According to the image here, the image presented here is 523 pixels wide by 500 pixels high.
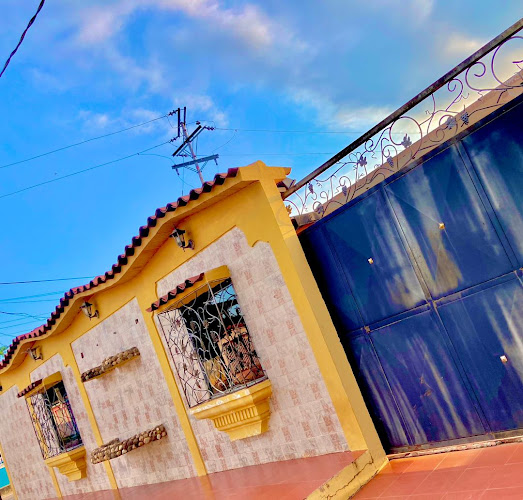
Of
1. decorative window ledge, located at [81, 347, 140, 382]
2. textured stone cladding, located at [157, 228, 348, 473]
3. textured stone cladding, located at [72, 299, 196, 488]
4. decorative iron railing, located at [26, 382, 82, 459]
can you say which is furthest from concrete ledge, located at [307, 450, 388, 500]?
decorative iron railing, located at [26, 382, 82, 459]

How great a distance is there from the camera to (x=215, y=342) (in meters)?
6.93

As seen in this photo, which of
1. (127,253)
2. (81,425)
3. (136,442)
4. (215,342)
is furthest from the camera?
(81,425)

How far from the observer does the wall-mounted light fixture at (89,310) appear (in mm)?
9516

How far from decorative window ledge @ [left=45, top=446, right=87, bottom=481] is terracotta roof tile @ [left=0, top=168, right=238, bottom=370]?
262cm

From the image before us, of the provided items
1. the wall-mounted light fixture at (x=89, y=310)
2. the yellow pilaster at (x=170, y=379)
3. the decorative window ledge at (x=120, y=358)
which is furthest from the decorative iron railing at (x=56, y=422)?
A: the yellow pilaster at (x=170, y=379)

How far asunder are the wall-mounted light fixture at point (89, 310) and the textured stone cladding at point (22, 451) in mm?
5273

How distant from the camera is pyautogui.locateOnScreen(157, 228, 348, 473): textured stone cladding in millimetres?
5906

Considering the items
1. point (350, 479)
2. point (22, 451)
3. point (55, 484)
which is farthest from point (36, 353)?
point (350, 479)

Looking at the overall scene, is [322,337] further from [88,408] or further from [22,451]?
[22,451]

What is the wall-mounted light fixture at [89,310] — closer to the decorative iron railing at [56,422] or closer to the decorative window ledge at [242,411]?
the decorative iron railing at [56,422]

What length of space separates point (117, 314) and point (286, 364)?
419 centimetres

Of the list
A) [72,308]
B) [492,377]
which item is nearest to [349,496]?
[492,377]

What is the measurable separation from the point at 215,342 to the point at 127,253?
1.97 meters

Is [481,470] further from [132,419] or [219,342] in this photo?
[132,419]
